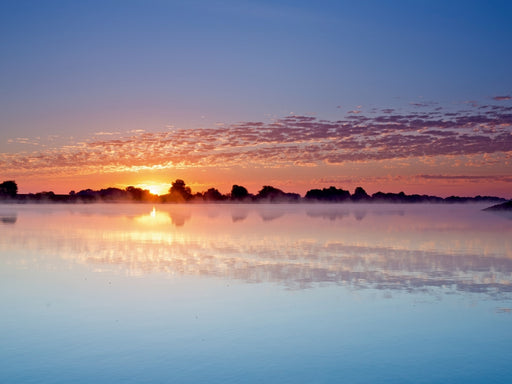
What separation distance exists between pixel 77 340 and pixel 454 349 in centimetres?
996

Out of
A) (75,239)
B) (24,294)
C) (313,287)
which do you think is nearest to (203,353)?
(313,287)

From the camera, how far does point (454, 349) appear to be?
13.0m

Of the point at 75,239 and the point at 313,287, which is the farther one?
the point at 75,239

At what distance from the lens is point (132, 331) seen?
567 inches

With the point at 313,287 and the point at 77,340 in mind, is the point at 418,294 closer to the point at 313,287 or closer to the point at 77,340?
the point at 313,287

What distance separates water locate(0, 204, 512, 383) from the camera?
11609mm

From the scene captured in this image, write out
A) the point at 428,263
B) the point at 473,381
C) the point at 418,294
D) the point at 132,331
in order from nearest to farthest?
the point at 473,381 < the point at 132,331 < the point at 418,294 < the point at 428,263

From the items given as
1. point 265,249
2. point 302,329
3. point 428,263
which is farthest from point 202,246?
point 302,329

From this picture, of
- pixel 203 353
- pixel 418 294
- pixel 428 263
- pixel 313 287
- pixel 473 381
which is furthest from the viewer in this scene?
pixel 428 263

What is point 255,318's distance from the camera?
15953mm

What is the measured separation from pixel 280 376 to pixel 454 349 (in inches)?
196

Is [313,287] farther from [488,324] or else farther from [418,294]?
[488,324]

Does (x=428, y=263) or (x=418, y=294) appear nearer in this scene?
(x=418, y=294)

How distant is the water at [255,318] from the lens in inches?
457
